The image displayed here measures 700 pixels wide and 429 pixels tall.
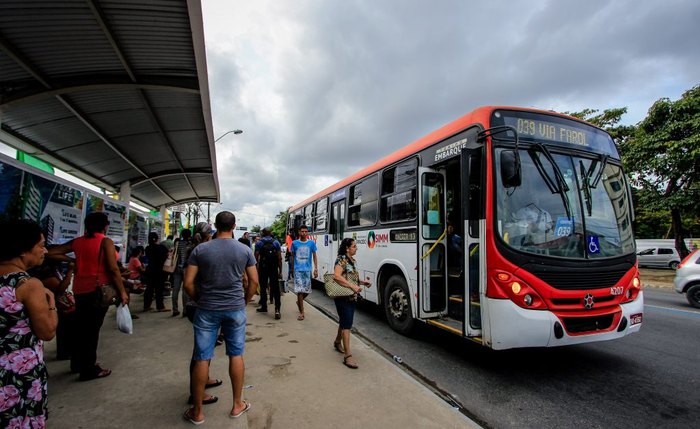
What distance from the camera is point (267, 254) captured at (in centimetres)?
721

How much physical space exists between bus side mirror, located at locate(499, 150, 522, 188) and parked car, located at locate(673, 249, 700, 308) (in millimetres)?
8519

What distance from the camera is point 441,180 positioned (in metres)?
5.38

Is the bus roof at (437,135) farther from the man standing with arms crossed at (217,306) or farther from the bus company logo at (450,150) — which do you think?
the man standing with arms crossed at (217,306)

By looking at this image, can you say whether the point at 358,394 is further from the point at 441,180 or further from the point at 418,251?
the point at 441,180

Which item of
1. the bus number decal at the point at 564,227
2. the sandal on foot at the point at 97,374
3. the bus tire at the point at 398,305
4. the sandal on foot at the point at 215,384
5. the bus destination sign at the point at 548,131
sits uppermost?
the bus destination sign at the point at 548,131

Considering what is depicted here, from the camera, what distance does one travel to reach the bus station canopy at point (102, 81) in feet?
15.9

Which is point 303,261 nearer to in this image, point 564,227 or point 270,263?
point 270,263

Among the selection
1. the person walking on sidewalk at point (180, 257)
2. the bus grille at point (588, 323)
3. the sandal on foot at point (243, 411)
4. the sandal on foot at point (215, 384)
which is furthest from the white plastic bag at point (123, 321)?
the bus grille at point (588, 323)

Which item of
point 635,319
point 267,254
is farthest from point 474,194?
point 267,254

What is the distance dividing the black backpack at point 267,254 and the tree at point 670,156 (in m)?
17.9

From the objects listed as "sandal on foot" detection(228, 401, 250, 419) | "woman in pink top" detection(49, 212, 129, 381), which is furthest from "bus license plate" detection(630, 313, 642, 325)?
"woman in pink top" detection(49, 212, 129, 381)

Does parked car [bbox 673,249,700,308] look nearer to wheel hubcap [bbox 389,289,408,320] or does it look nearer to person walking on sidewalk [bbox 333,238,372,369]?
wheel hubcap [bbox 389,289,408,320]

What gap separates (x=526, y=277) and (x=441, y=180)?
2046 mm

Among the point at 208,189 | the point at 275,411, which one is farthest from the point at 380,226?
the point at 208,189
